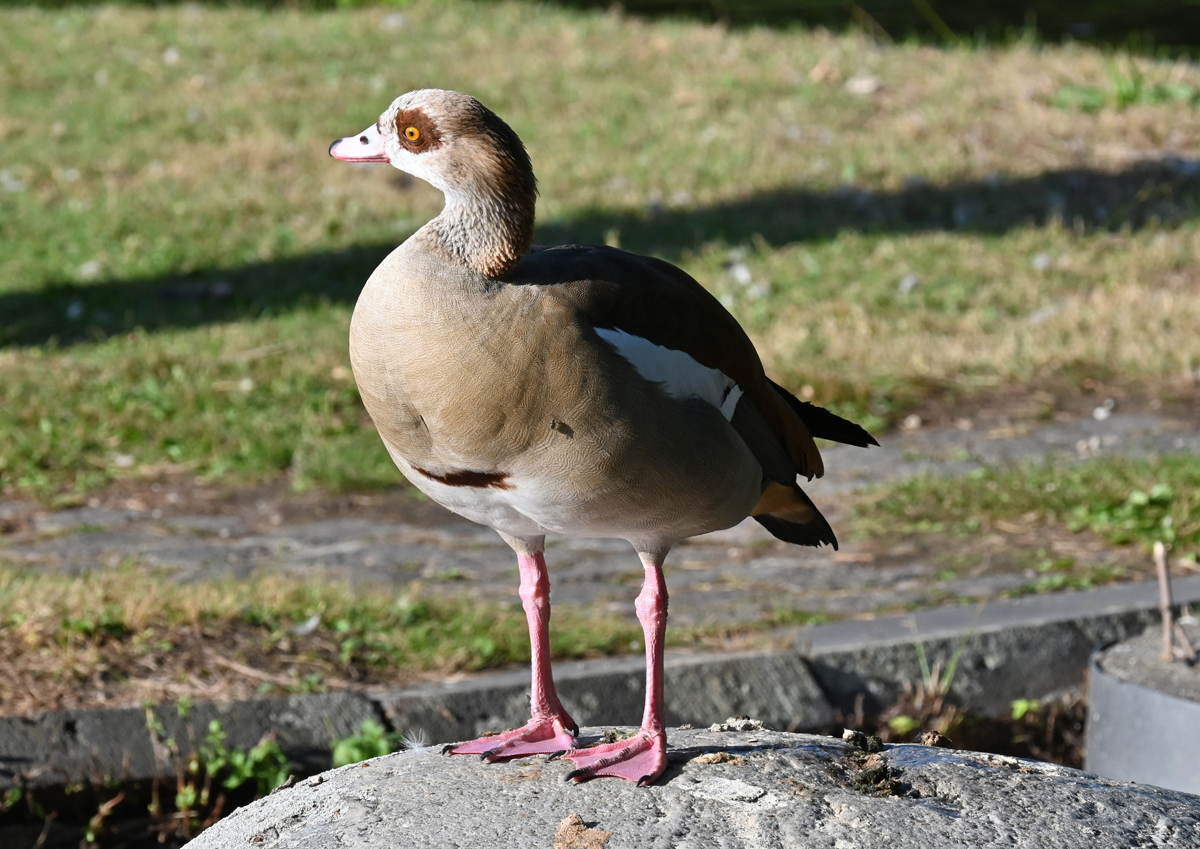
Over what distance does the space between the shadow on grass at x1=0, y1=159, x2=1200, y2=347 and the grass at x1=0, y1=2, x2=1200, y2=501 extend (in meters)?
0.03

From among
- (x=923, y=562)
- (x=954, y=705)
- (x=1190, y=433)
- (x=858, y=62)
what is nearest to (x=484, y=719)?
(x=954, y=705)

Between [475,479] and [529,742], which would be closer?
[475,479]

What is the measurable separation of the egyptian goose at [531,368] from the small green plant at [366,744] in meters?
1.21

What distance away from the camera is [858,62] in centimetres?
1262

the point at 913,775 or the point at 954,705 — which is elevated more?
the point at 913,775

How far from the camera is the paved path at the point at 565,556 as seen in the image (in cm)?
527

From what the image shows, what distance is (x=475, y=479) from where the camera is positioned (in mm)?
2721

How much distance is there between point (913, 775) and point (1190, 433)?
418 centimetres

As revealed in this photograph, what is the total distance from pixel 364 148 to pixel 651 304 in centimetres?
64

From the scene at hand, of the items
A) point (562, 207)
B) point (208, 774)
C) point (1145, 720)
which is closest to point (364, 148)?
point (208, 774)

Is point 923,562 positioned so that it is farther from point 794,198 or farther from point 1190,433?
point 794,198

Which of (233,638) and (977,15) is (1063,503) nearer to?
(233,638)

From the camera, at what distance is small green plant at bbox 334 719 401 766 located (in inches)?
158

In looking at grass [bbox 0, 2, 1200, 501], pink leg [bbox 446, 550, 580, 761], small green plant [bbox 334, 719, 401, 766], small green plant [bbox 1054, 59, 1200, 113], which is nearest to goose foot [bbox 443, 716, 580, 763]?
pink leg [bbox 446, 550, 580, 761]
